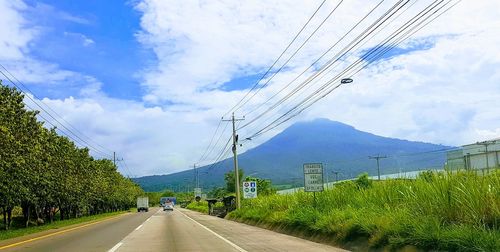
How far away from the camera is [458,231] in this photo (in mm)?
11188

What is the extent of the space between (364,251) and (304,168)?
9.75 m

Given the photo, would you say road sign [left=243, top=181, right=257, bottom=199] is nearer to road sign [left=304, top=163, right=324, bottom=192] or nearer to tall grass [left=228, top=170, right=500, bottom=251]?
road sign [left=304, top=163, right=324, bottom=192]

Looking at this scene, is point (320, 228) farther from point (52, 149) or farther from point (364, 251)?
point (52, 149)

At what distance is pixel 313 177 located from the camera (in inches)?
950

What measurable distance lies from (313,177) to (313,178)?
0.05 meters

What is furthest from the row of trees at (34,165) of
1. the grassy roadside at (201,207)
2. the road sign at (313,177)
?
the grassy roadside at (201,207)

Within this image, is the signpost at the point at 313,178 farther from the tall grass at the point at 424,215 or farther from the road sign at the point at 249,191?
the road sign at the point at 249,191

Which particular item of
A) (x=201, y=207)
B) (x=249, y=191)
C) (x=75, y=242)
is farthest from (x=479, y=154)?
(x=201, y=207)

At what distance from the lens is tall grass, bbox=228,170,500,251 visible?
36.7 feet

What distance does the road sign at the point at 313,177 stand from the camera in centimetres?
2397

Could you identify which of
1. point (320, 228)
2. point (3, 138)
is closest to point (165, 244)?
point (320, 228)

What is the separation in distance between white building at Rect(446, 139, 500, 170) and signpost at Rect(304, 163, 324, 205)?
647 inches

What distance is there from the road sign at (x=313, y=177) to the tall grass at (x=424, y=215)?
2.03 m

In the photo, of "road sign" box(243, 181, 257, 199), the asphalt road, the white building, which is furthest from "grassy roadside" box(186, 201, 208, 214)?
the asphalt road
